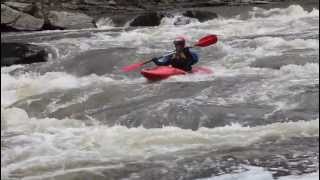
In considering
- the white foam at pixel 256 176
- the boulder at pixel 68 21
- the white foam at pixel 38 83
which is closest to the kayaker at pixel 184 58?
the white foam at pixel 38 83

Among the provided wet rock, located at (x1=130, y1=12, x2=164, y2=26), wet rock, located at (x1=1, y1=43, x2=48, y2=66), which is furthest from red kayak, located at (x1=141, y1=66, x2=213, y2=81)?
wet rock, located at (x1=130, y1=12, x2=164, y2=26)

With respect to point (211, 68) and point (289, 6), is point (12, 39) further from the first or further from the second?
point (289, 6)

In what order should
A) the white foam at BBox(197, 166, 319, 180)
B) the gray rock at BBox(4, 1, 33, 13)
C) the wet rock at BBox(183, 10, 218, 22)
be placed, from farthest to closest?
the wet rock at BBox(183, 10, 218, 22) → the gray rock at BBox(4, 1, 33, 13) → the white foam at BBox(197, 166, 319, 180)

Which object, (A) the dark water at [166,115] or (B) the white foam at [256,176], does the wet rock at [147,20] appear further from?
(B) the white foam at [256,176]

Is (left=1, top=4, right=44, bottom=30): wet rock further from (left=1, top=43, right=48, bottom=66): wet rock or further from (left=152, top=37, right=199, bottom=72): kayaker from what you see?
(left=152, top=37, right=199, bottom=72): kayaker

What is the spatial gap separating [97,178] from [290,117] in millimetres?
2557

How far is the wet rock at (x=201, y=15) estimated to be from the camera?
1767 centimetres

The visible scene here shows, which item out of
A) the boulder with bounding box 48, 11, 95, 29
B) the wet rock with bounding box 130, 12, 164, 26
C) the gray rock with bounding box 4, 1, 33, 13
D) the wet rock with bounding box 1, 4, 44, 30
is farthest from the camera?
the gray rock with bounding box 4, 1, 33, 13

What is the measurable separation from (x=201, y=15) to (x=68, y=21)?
348 cm

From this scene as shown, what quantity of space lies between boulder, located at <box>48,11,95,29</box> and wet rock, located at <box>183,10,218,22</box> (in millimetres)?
2597

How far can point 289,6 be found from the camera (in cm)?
1853

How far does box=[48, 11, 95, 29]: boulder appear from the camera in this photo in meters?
17.1

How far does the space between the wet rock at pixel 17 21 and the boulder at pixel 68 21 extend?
1.12 feet

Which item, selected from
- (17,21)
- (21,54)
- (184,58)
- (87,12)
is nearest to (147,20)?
(17,21)
